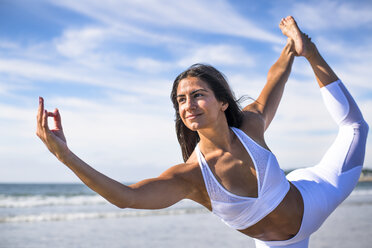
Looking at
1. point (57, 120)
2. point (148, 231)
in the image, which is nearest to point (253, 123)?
point (57, 120)

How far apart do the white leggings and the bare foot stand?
385 mm

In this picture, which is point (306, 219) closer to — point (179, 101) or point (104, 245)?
point (179, 101)

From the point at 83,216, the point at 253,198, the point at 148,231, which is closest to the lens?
the point at 253,198

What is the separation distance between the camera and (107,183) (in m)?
2.28

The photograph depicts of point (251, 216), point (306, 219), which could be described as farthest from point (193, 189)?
point (306, 219)

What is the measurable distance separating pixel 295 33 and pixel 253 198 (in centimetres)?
158

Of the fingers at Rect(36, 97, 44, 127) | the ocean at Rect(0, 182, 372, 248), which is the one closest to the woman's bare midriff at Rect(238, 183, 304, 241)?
the fingers at Rect(36, 97, 44, 127)

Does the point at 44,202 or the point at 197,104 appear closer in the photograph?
the point at 197,104

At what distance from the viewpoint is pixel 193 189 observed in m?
2.82

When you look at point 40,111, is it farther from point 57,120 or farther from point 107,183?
point 107,183

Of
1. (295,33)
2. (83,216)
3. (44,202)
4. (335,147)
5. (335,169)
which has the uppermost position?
(295,33)

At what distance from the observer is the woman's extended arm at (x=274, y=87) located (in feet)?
11.7

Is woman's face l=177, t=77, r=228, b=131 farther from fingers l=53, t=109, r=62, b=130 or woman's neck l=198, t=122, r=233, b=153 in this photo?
fingers l=53, t=109, r=62, b=130

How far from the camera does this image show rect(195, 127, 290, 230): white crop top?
2764 millimetres
